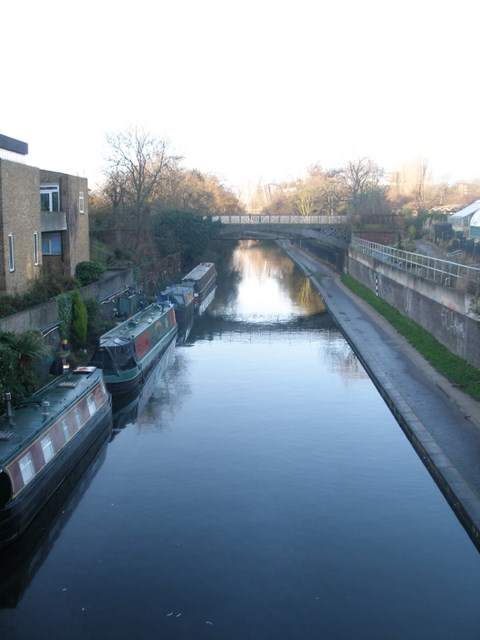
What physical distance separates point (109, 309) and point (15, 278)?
737 centimetres

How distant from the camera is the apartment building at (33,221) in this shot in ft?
62.8

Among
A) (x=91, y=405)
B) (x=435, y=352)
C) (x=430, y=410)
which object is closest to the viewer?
(x=91, y=405)

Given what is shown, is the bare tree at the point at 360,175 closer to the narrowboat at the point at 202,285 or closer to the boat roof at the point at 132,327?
the narrowboat at the point at 202,285

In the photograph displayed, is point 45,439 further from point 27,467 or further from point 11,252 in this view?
point 11,252

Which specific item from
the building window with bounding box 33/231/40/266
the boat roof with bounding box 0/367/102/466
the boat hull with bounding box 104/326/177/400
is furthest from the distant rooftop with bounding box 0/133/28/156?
the boat roof with bounding box 0/367/102/466

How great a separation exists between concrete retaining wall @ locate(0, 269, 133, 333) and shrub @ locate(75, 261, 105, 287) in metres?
0.39

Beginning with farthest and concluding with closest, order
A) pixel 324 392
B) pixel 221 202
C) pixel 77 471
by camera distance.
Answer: pixel 221 202 → pixel 324 392 → pixel 77 471

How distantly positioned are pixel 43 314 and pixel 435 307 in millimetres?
13015

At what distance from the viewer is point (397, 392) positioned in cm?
1792

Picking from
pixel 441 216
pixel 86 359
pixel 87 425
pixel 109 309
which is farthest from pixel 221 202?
pixel 87 425

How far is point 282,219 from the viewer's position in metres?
58.2

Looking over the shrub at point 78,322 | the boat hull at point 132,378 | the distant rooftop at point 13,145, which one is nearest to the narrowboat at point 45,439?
the boat hull at point 132,378

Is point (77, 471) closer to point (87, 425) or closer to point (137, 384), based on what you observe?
point (87, 425)

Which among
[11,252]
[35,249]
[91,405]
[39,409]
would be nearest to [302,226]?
[35,249]
